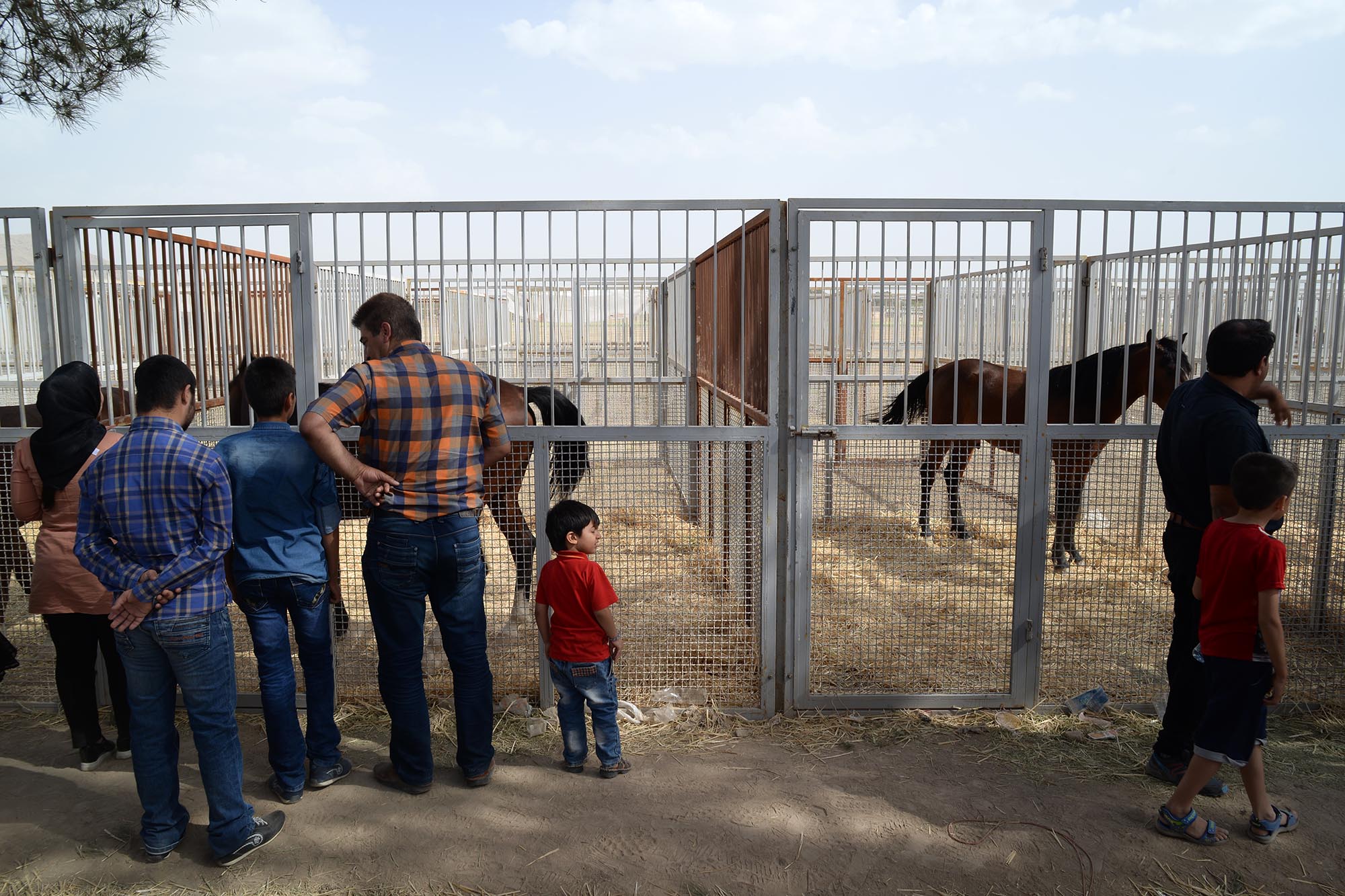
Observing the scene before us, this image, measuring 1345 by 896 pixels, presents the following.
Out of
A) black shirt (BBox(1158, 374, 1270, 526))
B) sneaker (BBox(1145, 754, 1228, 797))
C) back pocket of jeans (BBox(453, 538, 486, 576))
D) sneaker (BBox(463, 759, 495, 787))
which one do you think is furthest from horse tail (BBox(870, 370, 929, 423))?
sneaker (BBox(463, 759, 495, 787))

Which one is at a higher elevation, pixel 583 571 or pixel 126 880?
pixel 583 571

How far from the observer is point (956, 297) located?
551 centimetres

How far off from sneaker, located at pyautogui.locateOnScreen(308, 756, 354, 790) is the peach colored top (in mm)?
1057

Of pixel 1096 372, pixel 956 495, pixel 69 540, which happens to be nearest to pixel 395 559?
pixel 69 540

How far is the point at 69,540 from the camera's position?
11.3 ft

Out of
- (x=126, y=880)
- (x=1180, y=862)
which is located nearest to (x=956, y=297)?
(x=1180, y=862)

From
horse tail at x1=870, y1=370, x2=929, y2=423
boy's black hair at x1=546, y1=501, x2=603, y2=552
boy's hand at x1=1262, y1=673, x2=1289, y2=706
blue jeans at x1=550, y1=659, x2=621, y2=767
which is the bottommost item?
blue jeans at x1=550, y1=659, x2=621, y2=767

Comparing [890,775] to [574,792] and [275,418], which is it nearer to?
[574,792]

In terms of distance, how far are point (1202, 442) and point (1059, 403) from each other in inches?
149

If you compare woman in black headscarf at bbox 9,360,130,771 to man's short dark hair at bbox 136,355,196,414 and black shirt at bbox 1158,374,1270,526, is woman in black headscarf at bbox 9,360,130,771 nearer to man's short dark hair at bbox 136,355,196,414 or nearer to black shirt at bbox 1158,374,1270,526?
man's short dark hair at bbox 136,355,196,414

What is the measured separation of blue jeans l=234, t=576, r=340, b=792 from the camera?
10.4ft

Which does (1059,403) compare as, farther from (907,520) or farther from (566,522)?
(566,522)

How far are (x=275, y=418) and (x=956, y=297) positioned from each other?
13.4ft

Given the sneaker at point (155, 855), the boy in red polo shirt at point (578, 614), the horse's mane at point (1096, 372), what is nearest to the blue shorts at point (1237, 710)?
the boy in red polo shirt at point (578, 614)
